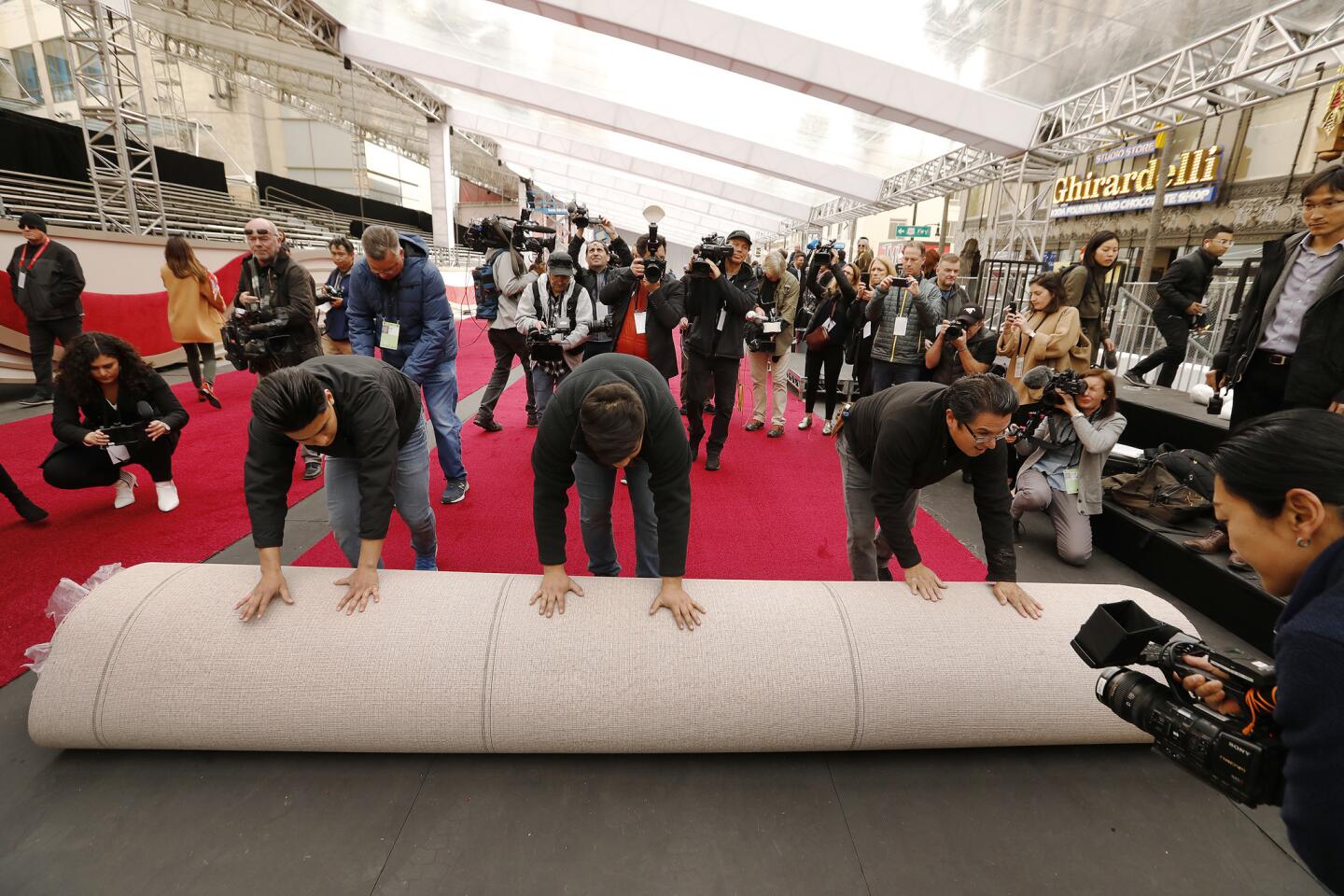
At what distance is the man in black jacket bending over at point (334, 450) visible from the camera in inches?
58.6

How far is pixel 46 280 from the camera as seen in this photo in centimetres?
427

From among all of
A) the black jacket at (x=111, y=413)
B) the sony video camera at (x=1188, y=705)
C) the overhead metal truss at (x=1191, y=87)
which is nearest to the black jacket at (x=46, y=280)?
the black jacket at (x=111, y=413)

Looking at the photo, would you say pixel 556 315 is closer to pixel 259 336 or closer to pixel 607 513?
pixel 259 336

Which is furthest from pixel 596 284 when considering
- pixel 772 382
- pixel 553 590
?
pixel 553 590

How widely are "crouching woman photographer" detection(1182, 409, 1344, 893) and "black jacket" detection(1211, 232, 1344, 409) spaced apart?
189 cm

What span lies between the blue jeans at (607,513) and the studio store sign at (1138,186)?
11.1m

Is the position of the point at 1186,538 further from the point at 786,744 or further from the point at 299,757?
the point at 299,757

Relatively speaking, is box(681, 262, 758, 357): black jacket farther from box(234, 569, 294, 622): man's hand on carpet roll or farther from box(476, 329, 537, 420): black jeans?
box(234, 569, 294, 622): man's hand on carpet roll

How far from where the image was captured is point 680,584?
171 centimetres

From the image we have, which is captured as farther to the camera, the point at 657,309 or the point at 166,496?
the point at 657,309

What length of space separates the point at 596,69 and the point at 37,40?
11.8 metres

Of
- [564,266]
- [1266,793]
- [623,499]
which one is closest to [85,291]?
[564,266]

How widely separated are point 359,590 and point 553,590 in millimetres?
532

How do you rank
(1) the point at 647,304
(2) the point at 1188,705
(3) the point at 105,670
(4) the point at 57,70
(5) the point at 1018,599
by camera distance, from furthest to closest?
(4) the point at 57,70 → (1) the point at 647,304 → (5) the point at 1018,599 → (3) the point at 105,670 → (2) the point at 1188,705
